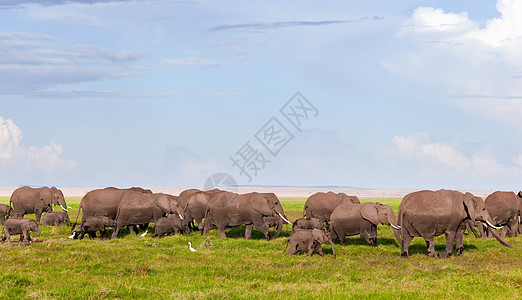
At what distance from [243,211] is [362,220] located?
601 centimetres

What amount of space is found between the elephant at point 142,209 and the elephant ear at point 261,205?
3836 mm

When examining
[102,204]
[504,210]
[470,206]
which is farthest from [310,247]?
[504,210]

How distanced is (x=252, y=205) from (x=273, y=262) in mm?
7422

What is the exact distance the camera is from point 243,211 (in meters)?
28.2

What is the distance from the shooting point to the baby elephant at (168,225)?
1102 inches

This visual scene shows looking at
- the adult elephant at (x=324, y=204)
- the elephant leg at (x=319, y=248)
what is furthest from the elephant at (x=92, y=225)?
the adult elephant at (x=324, y=204)

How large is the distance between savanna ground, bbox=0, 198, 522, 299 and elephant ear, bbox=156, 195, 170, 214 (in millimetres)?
2383

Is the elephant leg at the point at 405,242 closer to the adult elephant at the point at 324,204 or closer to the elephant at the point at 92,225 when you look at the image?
the adult elephant at the point at 324,204

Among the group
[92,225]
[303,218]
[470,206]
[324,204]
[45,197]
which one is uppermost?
[470,206]

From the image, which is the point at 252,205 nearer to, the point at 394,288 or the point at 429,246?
the point at 429,246

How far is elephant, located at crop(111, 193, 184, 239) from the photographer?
Result: 2894cm

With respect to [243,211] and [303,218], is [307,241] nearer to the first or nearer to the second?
[303,218]

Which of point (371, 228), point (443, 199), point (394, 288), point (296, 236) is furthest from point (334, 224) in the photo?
point (394, 288)

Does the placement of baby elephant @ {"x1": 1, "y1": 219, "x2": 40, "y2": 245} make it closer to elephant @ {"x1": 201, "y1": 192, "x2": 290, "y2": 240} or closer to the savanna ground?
the savanna ground
